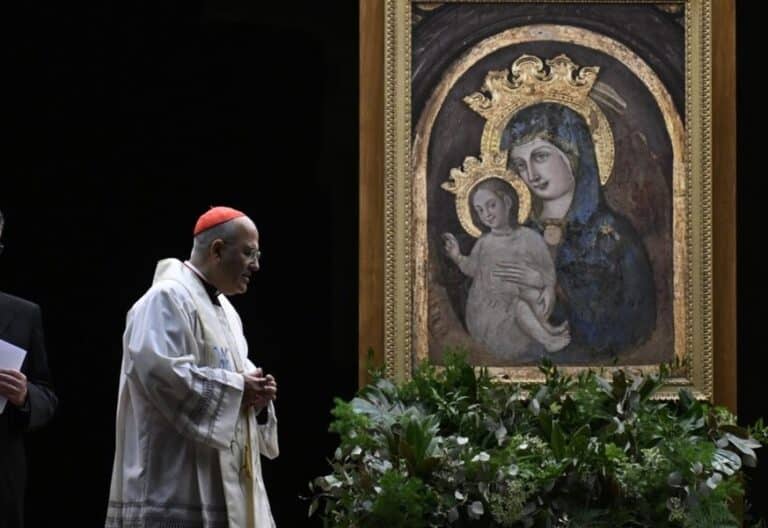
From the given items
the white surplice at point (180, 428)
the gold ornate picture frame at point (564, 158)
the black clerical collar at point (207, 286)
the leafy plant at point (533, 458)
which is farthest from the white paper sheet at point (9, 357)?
the gold ornate picture frame at point (564, 158)

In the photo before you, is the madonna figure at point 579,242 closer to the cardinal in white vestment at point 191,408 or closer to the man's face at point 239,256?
the man's face at point 239,256

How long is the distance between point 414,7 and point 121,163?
150 cm

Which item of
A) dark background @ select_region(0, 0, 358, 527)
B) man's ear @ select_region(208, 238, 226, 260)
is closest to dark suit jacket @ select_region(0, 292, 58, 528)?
man's ear @ select_region(208, 238, 226, 260)

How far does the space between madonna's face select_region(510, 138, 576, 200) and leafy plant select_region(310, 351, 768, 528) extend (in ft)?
3.70

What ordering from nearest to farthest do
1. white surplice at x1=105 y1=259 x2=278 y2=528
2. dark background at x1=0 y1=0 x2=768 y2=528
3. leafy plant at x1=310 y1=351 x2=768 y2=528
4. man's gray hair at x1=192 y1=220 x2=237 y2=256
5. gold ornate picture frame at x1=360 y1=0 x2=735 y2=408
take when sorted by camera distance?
white surplice at x1=105 y1=259 x2=278 y2=528, leafy plant at x1=310 y1=351 x2=768 y2=528, man's gray hair at x1=192 y1=220 x2=237 y2=256, gold ornate picture frame at x1=360 y1=0 x2=735 y2=408, dark background at x1=0 y1=0 x2=768 y2=528

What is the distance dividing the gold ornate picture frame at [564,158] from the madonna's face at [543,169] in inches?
0.8

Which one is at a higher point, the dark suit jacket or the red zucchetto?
the red zucchetto

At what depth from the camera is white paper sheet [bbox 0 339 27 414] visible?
21.3ft

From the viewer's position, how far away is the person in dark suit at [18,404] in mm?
6551

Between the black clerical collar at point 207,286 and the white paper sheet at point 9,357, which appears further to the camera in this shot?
the black clerical collar at point 207,286

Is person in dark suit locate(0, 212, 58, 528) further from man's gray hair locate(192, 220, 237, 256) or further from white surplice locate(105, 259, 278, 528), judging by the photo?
man's gray hair locate(192, 220, 237, 256)

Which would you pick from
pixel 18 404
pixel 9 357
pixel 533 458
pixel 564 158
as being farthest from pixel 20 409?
pixel 564 158

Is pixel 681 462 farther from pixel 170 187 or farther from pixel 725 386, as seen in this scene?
pixel 170 187

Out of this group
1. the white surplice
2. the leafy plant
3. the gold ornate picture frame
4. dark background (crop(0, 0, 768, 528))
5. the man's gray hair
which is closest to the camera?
the white surplice
